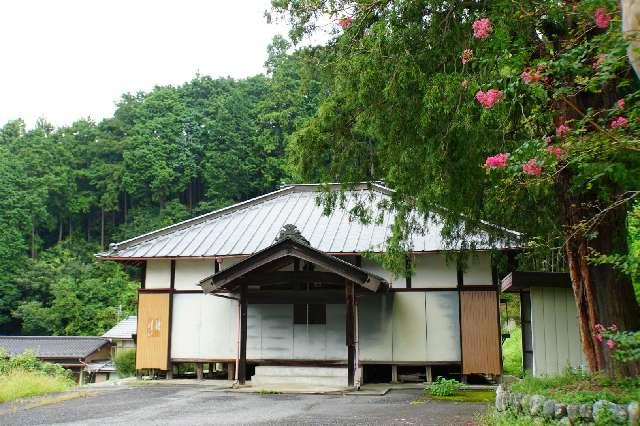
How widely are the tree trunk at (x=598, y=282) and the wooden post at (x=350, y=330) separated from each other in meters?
5.41

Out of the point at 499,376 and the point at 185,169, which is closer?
the point at 499,376

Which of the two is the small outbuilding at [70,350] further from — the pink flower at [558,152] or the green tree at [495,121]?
the pink flower at [558,152]

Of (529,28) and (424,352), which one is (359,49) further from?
(424,352)

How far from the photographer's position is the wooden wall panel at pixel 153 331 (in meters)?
15.3

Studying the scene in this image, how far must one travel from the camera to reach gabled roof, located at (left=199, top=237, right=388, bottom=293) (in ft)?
39.1

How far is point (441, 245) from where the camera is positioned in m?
13.6

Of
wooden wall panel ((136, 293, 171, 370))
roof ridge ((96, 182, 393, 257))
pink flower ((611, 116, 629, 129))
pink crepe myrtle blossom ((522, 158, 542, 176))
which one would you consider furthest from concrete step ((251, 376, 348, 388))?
pink flower ((611, 116, 629, 129))

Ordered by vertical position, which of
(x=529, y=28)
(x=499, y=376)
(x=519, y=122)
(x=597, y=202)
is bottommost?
(x=499, y=376)

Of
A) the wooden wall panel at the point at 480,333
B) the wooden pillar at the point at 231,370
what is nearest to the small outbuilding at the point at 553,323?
the wooden wall panel at the point at 480,333

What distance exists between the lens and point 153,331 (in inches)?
607

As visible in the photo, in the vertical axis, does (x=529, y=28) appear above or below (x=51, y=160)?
below

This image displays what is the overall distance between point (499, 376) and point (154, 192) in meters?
36.2

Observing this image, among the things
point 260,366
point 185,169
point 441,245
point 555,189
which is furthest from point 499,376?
point 185,169

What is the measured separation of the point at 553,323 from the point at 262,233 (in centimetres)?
942
